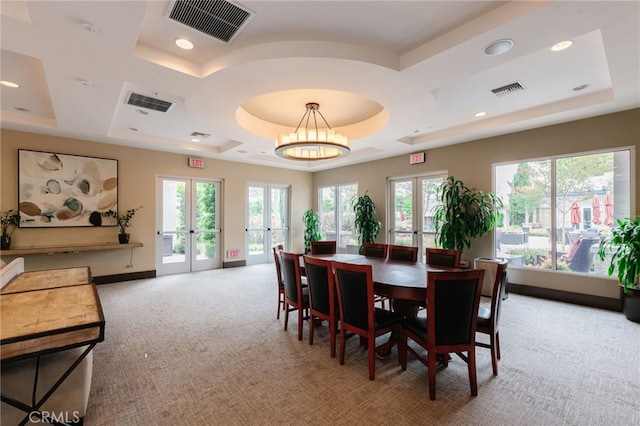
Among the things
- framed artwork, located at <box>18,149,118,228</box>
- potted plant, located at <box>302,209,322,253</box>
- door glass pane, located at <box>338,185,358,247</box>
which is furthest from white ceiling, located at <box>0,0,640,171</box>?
potted plant, located at <box>302,209,322,253</box>

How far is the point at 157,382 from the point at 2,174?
5.20 metres

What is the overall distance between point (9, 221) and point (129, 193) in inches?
72.3

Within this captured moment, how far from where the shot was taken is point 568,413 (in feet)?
6.79

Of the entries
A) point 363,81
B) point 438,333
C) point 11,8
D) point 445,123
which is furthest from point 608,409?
point 11,8

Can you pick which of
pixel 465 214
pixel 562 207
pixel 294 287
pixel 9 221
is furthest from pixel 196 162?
pixel 562 207

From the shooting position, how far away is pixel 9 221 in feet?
16.3

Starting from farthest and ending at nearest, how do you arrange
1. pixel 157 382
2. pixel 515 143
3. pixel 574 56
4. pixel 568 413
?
pixel 515 143 → pixel 574 56 → pixel 157 382 → pixel 568 413

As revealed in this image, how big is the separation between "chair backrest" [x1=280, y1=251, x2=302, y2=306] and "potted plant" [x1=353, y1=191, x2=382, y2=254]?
157 inches

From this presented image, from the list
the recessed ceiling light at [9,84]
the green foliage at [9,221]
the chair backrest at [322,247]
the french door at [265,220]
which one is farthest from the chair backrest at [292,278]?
the green foliage at [9,221]

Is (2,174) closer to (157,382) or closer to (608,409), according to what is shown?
(157,382)

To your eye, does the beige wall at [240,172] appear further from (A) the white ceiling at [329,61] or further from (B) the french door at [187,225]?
(A) the white ceiling at [329,61]

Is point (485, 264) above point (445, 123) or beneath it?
beneath

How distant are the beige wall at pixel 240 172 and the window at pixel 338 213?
0.56 metres

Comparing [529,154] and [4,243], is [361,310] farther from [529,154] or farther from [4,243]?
[4,243]
